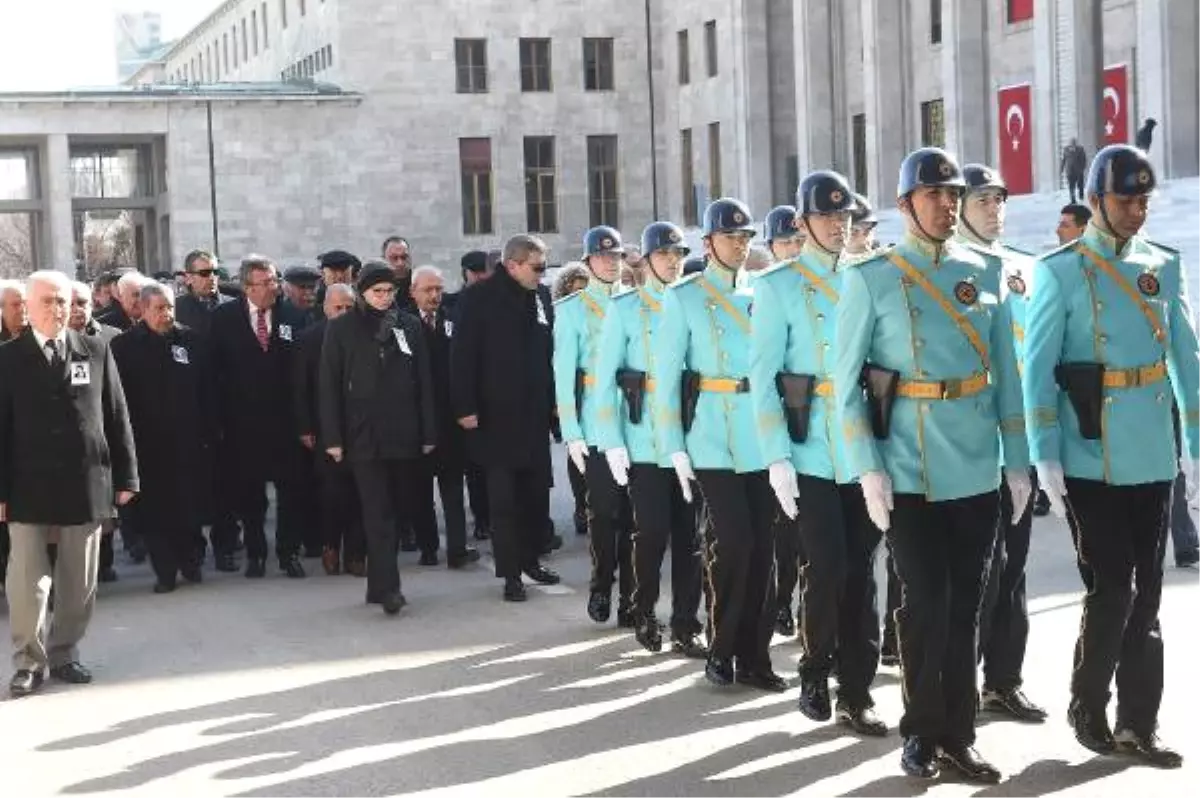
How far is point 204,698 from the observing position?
9.30m

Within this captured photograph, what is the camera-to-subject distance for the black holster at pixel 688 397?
9.12 m

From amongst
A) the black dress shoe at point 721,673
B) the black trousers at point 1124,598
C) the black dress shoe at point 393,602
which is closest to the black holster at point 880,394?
the black trousers at point 1124,598

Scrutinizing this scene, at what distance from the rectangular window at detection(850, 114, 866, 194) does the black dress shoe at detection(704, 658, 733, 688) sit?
4632 cm

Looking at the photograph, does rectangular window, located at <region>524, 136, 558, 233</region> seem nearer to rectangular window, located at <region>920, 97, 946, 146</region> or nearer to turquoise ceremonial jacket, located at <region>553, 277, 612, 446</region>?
rectangular window, located at <region>920, 97, 946, 146</region>

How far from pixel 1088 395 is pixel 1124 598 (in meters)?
0.75

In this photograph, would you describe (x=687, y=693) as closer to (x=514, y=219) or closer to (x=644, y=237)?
(x=644, y=237)

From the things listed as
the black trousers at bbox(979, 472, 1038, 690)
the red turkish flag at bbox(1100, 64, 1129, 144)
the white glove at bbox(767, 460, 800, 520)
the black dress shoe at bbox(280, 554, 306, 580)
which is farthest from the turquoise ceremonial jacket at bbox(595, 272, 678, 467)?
the red turkish flag at bbox(1100, 64, 1129, 144)

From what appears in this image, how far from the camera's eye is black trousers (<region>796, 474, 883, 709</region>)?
26.0 feet

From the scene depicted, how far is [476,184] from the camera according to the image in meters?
62.5

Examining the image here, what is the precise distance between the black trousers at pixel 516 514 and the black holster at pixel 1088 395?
5.40 meters

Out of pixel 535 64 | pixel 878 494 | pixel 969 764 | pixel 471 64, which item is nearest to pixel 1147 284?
pixel 878 494

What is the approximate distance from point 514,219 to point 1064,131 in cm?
2431

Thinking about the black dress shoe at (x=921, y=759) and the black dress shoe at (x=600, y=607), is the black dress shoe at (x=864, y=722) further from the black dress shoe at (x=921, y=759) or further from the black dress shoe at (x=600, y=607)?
the black dress shoe at (x=600, y=607)

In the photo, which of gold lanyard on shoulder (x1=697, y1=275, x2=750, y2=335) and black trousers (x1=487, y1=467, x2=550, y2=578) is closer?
gold lanyard on shoulder (x1=697, y1=275, x2=750, y2=335)
